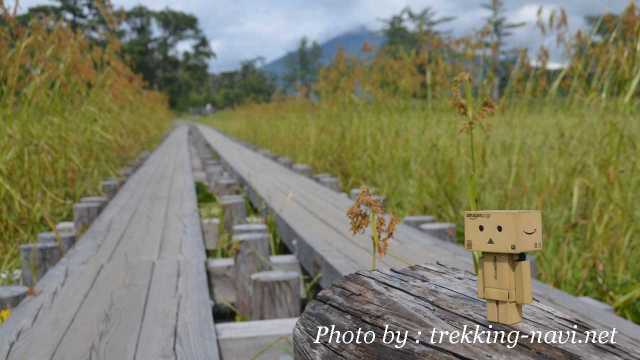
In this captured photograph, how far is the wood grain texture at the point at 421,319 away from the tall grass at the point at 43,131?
6.58ft

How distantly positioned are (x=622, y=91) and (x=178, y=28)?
216ft

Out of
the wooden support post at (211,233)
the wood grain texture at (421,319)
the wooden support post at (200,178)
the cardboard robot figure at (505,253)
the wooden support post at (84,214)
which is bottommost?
the wooden support post at (200,178)

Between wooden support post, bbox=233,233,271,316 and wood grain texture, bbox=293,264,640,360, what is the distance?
1294 millimetres

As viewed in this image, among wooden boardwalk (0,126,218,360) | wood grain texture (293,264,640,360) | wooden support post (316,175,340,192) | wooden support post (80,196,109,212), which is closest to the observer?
wood grain texture (293,264,640,360)

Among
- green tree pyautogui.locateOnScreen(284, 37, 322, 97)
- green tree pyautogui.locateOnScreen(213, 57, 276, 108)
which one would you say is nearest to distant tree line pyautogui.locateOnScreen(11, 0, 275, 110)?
green tree pyautogui.locateOnScreen(213, 57, 276, 108)

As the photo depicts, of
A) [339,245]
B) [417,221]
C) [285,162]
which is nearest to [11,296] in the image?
[339,245]

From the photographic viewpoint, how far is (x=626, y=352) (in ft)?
3.38

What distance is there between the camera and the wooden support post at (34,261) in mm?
2998

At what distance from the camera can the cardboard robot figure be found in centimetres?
108

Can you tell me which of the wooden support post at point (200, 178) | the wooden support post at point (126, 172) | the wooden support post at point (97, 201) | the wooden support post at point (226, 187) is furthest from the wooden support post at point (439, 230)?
the wooden support post at point (200, 178)

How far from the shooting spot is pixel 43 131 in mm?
4211

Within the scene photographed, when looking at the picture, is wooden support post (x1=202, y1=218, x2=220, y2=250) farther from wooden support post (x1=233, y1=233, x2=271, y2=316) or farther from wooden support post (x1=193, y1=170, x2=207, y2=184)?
wooden support post (x1=193, y1=170, x2=207, y2=184)

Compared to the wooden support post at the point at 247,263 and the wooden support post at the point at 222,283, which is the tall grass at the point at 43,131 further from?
the wooden support post at the point at 247,263

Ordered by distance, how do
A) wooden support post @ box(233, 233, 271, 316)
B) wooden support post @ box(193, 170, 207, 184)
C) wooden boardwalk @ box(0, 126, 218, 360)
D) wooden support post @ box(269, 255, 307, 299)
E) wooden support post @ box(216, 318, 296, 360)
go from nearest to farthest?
wooden boardwalk @ box(0, 126, 218, 360)
wooden support post @ box(216, 318, 296, 360)
wooden support post @ box(233, 233, 271, 316)
wooden support post @ box(269, 255, 307, 299)
wooden support post @ box(193, 170, 207, 184)
